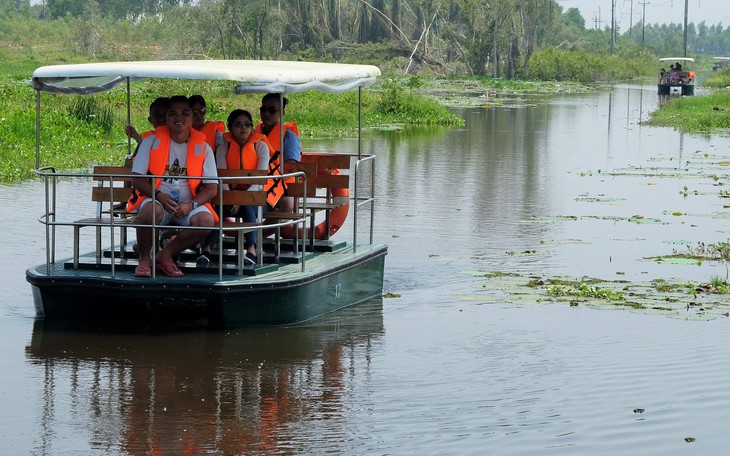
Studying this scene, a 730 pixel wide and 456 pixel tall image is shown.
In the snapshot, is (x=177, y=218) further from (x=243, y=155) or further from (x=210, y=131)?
(x=210, y=131)

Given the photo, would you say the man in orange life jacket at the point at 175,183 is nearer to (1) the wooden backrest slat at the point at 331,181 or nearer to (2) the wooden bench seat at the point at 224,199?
(2) the wooden bench seat at the point at 224,199

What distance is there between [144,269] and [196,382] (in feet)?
4.63

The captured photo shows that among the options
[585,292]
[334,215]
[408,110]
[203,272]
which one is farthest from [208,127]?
[408,110]

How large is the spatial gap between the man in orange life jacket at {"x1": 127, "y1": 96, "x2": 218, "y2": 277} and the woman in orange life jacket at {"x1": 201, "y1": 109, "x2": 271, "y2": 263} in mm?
437

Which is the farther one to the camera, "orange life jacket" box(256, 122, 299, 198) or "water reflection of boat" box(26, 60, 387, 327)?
"orange life jacket" box(256, 122, 299, 198)

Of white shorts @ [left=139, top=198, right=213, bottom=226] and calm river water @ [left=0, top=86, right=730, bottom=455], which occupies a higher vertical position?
white shorts @ [left=139, top=198, right=213, bottom=226]

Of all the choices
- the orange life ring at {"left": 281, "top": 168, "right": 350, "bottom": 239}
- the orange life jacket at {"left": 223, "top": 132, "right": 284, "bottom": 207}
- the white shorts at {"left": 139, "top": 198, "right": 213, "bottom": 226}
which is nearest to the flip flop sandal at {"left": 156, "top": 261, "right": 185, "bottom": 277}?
the white shorts at {"left": 139, "top": 198, "right": 213, "bottom": 226}

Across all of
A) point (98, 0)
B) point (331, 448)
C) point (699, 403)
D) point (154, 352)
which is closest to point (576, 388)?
point (699, 403)

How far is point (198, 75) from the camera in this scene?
380 inches

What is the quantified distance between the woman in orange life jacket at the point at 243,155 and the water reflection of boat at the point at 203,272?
6.3 inches

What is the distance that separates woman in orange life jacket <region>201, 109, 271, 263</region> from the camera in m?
10.5

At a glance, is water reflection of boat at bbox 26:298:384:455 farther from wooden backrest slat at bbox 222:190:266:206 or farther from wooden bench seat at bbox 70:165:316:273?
wooden backrest slat at bbox 222:190:266:206

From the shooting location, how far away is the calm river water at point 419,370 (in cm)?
763

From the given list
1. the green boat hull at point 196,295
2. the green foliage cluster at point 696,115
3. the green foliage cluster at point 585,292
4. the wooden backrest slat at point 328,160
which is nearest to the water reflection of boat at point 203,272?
the green boat hull at point 196,295
